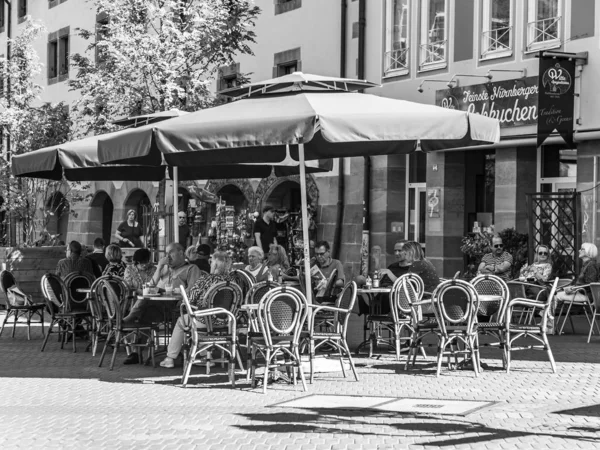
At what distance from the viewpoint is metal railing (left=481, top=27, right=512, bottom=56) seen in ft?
71.2

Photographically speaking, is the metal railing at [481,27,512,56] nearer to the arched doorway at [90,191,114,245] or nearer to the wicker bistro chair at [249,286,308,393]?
the wicker bistro chair at [249,286,308,393]

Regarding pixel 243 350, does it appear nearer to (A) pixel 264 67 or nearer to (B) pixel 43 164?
(B) pixel 43 164

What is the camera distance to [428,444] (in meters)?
8.38

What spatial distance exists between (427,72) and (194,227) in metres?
8.94

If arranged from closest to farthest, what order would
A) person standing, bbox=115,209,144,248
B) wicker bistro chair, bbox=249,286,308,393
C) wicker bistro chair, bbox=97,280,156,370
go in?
wicker bistro chair, bbox=249,286,308,393 → wicker bistro chair, bbox=97,280,156,370 → person standing, bbox=115,209,144,248

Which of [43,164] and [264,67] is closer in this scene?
[43,164]

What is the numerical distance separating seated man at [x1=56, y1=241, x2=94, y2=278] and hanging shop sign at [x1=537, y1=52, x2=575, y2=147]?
25.5 ft

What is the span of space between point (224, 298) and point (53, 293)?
4.14 metres

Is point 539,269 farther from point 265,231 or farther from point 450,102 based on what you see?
point 265,231

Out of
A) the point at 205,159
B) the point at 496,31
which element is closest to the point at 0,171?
the point at 496,31

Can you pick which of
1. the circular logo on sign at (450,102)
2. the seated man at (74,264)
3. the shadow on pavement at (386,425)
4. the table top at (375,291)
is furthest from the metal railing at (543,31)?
the shadow on pavement at (386,425)

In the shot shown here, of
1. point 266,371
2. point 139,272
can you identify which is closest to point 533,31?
point 139,272

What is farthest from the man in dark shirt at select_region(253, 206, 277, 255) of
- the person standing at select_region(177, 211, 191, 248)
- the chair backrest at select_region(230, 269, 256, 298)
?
the chair backrest at select_region(230, 269, 256, 298)

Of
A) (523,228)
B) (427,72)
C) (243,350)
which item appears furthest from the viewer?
(427,72)
